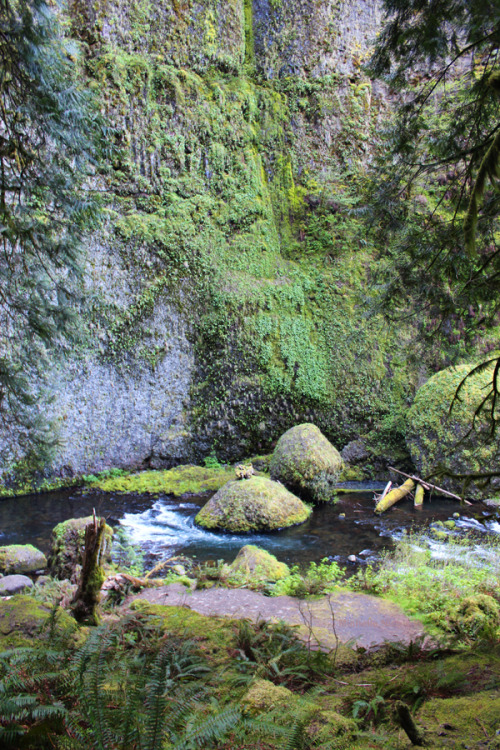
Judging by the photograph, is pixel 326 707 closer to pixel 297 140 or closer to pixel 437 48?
pixel 437 48

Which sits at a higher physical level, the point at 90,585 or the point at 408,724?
the point at 408,724

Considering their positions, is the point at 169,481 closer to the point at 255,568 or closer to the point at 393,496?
the point at 393,496

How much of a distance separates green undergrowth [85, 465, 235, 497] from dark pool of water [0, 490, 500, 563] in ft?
1.24

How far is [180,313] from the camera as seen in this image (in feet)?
48.3

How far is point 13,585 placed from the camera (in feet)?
20.1

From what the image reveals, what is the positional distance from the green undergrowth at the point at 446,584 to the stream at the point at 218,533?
0.45 m

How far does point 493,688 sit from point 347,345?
45.1 feet

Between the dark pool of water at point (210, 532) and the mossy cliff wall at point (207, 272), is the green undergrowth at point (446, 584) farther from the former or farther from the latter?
the mossy cliff wall at point (207, 272)

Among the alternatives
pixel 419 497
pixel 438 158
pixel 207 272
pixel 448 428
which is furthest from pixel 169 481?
pixel 438 158

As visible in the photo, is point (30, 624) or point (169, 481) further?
point (169, 481)

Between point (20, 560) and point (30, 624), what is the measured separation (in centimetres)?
438

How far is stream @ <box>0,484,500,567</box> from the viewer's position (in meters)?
8.34

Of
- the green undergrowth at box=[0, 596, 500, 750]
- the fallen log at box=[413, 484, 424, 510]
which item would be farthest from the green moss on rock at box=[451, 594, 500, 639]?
the fallen log at box=[413, 484, 424, 510]

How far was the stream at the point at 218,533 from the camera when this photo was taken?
8344 millimetres
